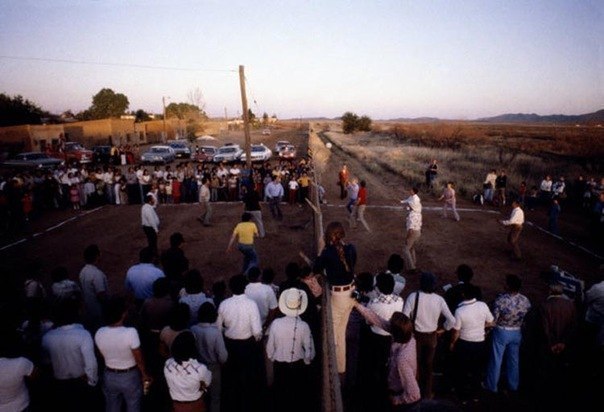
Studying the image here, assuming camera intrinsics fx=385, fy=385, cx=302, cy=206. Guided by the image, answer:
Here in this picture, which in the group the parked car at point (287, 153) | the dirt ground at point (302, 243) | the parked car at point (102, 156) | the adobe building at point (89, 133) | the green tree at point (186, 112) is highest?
the green tree at point (186, 112)

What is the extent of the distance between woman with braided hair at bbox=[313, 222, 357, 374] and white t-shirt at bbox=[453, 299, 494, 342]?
1361 millimetres

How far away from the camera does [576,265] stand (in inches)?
407

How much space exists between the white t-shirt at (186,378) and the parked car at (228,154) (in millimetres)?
28631

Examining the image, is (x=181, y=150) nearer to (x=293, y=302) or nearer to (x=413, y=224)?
(x=413, y=224)

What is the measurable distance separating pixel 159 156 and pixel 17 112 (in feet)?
90.2

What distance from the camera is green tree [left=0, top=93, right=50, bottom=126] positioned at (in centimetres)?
4462

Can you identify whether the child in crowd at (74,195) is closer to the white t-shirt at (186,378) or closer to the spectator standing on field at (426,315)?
the white t-shirt at (186,378)

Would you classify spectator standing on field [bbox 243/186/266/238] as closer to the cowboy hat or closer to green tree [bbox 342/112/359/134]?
the cowboy hat

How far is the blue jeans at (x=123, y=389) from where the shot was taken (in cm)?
404

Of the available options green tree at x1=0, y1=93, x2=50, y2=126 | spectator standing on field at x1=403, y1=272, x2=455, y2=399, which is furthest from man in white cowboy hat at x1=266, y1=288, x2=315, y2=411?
green tree at x1=0, y1=93, x2=50, y2=126

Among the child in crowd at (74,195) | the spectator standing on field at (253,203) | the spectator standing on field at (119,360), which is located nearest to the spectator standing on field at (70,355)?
the spectator standing on field at (119,360)

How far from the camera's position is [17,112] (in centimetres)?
4566

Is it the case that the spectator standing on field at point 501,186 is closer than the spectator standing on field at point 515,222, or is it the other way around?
the spectator standing on field at point 515,222

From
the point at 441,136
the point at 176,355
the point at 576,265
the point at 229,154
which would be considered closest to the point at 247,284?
the point at 176,355
